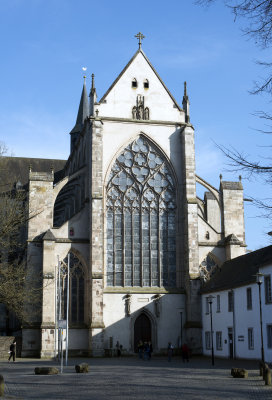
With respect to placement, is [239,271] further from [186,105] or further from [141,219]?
[186,105]

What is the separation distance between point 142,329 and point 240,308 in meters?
8.80

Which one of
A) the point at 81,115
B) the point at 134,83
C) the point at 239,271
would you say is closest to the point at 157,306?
the point at 239,271

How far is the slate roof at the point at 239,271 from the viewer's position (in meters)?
34.3

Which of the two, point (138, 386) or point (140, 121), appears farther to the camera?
point (140, 121)

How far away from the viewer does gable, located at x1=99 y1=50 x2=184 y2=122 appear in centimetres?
4481

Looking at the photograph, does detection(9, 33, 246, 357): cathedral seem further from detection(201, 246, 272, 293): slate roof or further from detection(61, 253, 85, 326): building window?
detection(201, 246, 272, 293): slate roof

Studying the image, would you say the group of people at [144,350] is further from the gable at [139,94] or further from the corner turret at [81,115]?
the corner turret at [81,115]

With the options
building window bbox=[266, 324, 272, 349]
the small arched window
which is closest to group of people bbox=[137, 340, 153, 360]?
building window bbox=[266, 324, 272, 349]

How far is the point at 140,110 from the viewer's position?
45.1 meters

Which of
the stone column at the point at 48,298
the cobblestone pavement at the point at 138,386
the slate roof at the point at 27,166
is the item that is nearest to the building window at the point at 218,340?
the stone column at the point at 48,298

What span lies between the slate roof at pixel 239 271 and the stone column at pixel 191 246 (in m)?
1.09

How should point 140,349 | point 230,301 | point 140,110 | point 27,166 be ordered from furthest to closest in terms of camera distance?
point 27,166
point 140,110
point 140,349
point 230,301

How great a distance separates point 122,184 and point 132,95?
7427mm

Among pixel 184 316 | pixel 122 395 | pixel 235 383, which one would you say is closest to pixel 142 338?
pixel 184 316
